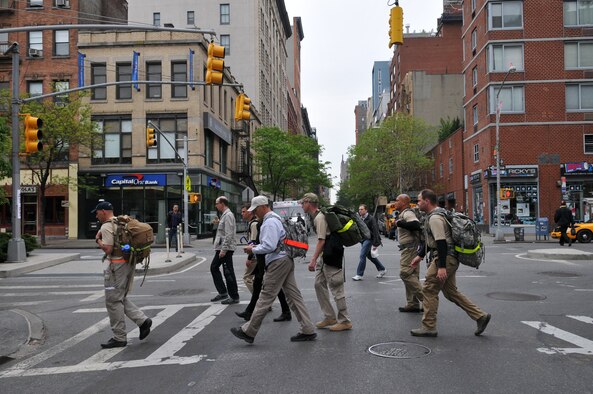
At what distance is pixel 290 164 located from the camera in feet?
157

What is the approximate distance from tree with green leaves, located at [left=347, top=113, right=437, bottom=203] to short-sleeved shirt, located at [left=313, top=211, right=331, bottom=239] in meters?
44.4

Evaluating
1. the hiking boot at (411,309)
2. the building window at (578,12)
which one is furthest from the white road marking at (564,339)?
the building window at (578,12)

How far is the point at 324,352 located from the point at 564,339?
3119mm

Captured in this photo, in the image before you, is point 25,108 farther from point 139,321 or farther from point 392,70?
point 392,70

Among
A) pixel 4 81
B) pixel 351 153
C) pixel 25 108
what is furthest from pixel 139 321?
pixel 351 153

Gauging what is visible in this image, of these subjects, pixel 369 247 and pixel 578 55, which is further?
pixel 578 55

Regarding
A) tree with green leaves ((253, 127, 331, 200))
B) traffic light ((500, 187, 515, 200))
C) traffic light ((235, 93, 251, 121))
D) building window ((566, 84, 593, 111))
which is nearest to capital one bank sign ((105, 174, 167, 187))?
tree with green leaves ((253, 127, 331, 200))

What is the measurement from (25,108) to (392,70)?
2480 inches

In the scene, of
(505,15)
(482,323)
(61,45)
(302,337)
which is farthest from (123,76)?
(482,323)

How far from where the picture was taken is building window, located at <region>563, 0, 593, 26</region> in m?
34.6

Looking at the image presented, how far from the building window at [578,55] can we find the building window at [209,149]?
2493cm

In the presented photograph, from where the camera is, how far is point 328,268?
7.08 m

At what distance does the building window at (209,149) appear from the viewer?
36.4 meters

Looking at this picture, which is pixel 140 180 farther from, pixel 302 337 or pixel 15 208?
pixel 302 337
